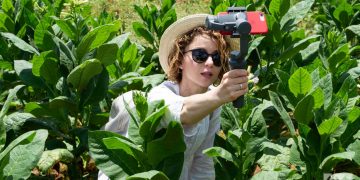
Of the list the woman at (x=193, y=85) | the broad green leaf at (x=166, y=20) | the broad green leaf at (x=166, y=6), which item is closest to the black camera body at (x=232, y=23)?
the woman at (x=193, y=85)

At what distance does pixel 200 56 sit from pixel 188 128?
0.35 meters

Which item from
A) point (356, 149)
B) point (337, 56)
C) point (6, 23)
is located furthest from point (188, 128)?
point (6, 23)

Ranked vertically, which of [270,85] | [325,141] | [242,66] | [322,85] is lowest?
[270,85]

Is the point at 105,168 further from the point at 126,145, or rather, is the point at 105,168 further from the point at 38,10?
the point at 38,10

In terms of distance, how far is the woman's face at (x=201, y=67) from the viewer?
310 cm

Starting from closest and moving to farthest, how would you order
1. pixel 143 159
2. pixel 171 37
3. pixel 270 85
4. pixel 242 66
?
pixel 242 66, pixel 143 159, pixel 171 37, pixel 270 85

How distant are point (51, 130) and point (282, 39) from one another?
1.79 m

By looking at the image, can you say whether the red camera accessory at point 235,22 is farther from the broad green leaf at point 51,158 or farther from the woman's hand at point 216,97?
the broad green leaf at point 51,158

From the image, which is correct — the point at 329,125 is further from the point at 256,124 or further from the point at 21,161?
the point at 21,161

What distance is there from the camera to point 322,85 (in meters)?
3.17

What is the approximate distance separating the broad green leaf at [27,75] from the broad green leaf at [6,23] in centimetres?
83

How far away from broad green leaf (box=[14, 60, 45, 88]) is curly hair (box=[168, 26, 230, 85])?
3.15 feet

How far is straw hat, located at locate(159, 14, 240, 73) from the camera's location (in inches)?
129

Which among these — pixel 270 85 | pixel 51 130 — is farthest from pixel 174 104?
pixel 270 85
